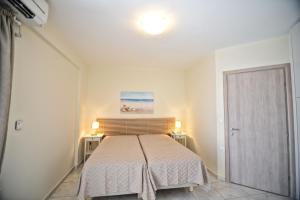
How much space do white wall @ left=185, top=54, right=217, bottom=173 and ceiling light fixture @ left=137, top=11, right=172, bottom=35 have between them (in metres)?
1.56

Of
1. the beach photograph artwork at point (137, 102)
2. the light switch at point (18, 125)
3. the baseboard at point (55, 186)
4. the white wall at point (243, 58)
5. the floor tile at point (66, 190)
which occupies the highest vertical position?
the white wall at point (243, 58)

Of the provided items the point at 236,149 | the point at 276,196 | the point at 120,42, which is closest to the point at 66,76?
the point at 120,42

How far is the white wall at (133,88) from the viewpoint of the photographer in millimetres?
3934

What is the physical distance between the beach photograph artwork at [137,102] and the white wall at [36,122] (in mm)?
1520

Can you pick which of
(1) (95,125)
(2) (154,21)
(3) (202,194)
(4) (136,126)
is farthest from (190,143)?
(2) (154,21)

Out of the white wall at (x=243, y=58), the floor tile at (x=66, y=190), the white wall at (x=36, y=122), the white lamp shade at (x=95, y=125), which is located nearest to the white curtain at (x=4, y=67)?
the white wall at (x=36, y=122)

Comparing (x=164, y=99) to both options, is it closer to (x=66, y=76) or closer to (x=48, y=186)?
(x=66, y=76)

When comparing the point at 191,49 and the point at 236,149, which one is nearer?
the point at 236,149

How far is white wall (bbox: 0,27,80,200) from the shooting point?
150 cm

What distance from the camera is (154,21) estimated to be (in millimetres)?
1800

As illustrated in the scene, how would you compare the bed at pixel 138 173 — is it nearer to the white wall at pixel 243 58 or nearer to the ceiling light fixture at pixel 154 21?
the white wall at pixel 243 58

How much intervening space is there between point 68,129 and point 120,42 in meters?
2.03

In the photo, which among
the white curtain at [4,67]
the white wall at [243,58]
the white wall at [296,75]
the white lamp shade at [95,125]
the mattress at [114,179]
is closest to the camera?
the white curtain at [4,67]

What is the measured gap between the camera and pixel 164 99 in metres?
4.23
